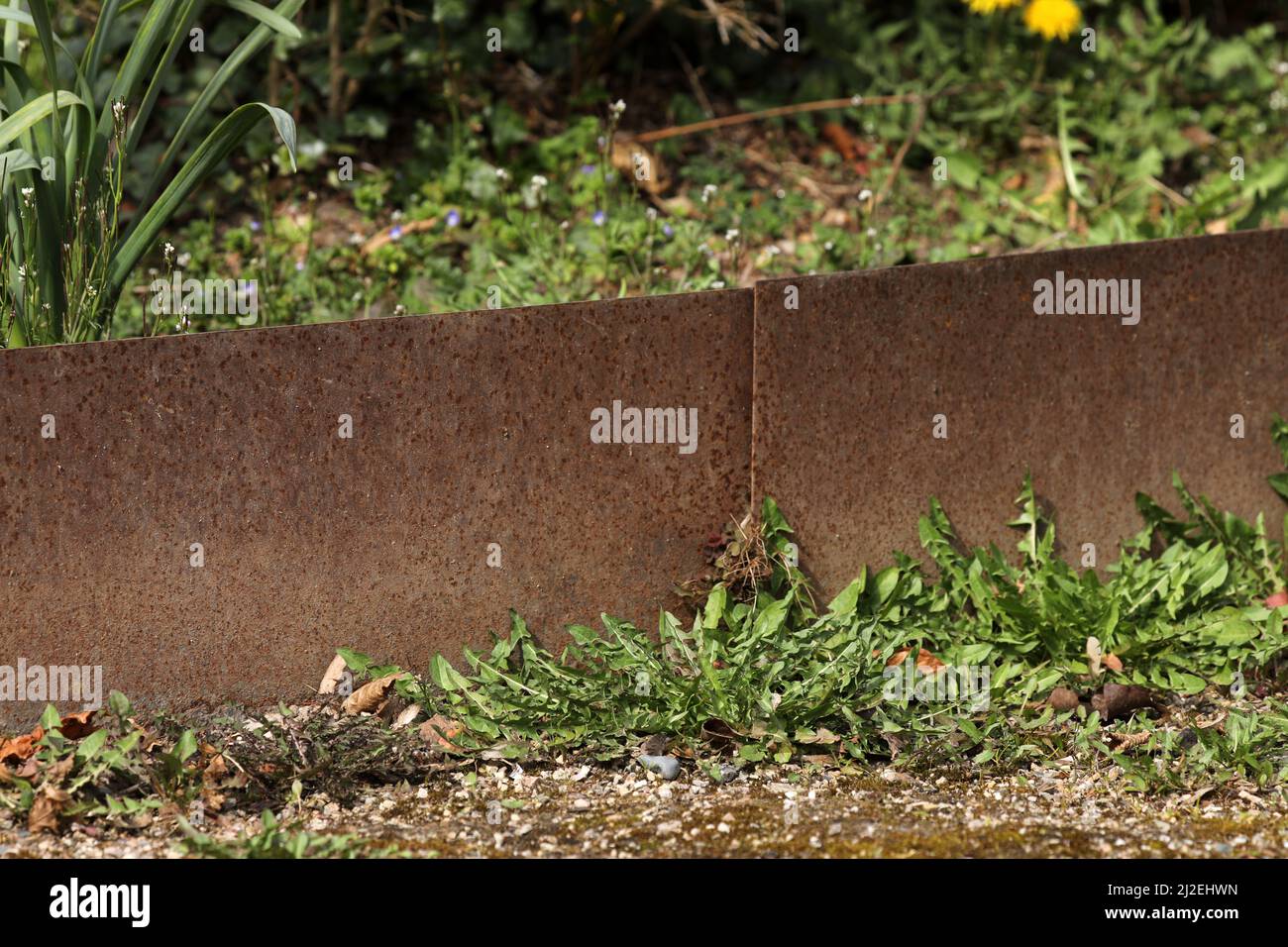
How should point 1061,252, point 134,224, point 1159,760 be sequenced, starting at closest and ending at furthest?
point 1159,760, point 134,224, point 1061,252

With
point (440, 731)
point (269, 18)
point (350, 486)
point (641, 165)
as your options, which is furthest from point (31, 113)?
point (641, 165)

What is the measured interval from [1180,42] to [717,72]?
1.84 metres

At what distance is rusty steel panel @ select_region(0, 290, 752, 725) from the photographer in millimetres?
2826

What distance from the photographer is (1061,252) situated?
3.40 meters

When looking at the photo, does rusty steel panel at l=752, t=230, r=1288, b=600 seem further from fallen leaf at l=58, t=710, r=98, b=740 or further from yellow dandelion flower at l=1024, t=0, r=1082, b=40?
yellow dandelion flower at l=1024, t=0, r=1082, b=40

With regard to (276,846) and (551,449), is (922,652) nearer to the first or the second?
(551,449)

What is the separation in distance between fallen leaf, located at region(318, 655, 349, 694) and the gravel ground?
1.31 ft

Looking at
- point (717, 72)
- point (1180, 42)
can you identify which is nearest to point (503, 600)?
point (717, 72)

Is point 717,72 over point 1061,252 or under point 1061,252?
over

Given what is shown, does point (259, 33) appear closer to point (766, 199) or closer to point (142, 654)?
point (142, 654)

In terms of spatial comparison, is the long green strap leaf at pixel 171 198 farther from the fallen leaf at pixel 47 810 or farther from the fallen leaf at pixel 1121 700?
the fallen leaf at pixel 1121 700

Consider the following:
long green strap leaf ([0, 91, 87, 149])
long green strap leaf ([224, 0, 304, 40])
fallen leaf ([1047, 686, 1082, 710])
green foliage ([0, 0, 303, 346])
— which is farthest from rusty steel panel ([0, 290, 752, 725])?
fallen leaf ([1047, 686, 1082, 710])

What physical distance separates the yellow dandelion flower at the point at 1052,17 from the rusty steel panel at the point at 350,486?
2.35 metres

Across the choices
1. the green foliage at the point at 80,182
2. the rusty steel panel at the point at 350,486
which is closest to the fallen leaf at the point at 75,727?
the rusty steel panel at the point at 350,486
